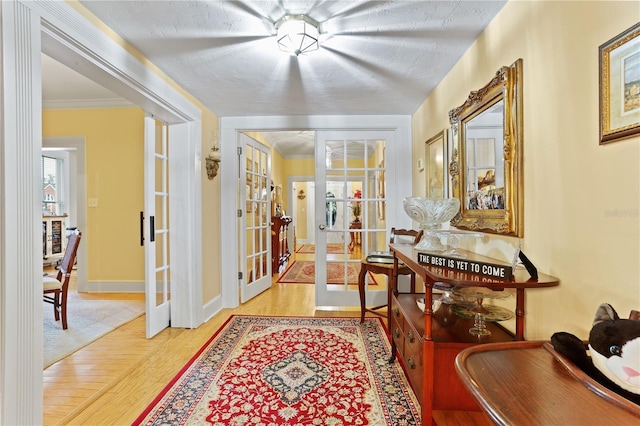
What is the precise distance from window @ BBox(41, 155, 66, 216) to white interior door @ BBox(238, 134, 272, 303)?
16.6 feet

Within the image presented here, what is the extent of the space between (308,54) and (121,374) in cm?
244

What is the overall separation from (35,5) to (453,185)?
2.34m

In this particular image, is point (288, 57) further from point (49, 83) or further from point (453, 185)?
point (49, 83)

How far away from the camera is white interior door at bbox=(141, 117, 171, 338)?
7.81 ft

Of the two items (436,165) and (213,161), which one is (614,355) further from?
(213,161)

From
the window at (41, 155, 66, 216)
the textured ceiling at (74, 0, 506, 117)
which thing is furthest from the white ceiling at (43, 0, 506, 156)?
the window at (41, 155, 66, 216)

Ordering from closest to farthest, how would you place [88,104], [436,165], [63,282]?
[436,165] → [63,282] → [88,104]

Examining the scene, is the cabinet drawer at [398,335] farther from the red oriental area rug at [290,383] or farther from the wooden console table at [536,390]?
the wooden console table at [536,390]

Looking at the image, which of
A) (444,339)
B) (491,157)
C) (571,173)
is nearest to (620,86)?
(571,173)

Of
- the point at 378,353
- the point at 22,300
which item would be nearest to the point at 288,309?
the point at 378,353

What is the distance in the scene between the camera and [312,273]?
4840mm

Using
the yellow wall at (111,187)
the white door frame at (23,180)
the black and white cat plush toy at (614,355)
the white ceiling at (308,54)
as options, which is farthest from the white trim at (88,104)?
the black and white cat plush toy at (614,355)

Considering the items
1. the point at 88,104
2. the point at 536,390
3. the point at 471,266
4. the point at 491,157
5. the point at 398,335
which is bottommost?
the point at 398,335

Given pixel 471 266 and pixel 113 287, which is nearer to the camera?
pixel 471 266
